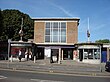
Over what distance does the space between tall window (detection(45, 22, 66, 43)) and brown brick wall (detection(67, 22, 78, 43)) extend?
1.03m

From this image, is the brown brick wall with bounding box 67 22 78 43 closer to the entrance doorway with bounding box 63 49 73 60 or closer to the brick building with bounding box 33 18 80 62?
the brick building with bounding box 33 18 80 62

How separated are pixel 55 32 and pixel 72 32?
357 cm

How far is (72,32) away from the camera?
1854 inches

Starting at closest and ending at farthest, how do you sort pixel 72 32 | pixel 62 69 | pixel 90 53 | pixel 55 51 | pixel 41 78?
1. pixel 41 78
2. pixel 62 69
3. pixel 90 53
4. pixel 72 32
5. pixel 55 51

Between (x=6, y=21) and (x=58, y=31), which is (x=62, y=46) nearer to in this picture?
(x=58, y=31)

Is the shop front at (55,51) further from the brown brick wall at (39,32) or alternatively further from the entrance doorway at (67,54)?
the brown brick wall at (39,32)

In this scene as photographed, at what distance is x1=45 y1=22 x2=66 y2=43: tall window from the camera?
4747 cm

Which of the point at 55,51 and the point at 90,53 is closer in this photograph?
the point at 90,53

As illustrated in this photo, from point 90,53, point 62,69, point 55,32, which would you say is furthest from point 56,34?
point 62,69

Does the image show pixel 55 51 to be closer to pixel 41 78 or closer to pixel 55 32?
pixel 55 32

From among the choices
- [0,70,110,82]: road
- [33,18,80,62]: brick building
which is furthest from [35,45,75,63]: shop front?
[0,70,110,82]: road

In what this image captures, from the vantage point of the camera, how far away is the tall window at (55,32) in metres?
47.5

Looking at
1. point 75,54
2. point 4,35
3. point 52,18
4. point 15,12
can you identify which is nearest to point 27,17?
point 15,12

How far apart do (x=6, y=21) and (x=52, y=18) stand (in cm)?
1681
